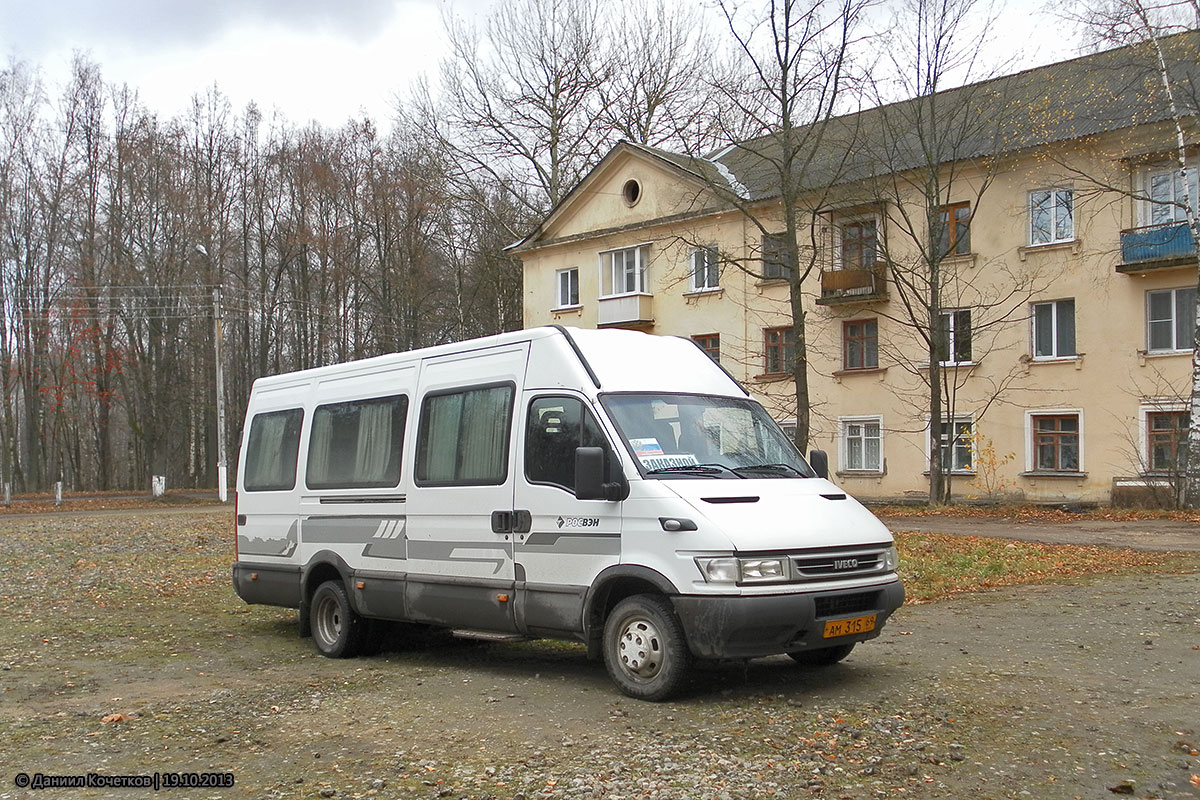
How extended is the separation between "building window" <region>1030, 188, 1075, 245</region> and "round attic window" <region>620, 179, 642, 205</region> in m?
14.2

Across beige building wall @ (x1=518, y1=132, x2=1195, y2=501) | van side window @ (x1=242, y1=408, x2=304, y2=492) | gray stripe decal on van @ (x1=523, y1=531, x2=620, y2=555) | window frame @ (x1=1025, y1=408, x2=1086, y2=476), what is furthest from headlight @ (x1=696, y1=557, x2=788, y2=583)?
window frame @ (x1=1025, y1=408, x2=1086, y2=476)

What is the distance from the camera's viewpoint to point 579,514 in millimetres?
8016

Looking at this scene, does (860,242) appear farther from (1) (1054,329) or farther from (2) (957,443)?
(2) (957,443)

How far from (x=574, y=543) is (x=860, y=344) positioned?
28375 mm

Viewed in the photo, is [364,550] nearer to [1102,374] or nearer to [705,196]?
[1102,374]

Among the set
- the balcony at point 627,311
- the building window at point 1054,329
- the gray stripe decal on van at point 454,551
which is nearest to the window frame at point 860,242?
the building window at point 1054,329

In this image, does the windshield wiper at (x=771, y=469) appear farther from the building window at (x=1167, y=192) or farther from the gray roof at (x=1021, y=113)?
the building window at (x=1167, y=192)

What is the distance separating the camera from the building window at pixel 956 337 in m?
32.4

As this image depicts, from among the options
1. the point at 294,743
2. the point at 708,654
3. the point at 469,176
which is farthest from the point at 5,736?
the point at 469,176

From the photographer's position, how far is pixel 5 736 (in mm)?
7070

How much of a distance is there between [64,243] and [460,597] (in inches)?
1826

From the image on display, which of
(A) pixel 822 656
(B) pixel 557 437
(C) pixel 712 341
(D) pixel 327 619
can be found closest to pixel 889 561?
(A) pixel 822 656

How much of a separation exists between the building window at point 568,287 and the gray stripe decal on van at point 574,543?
35068 millimetres

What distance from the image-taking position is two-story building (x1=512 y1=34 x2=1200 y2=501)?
93.8 ft
